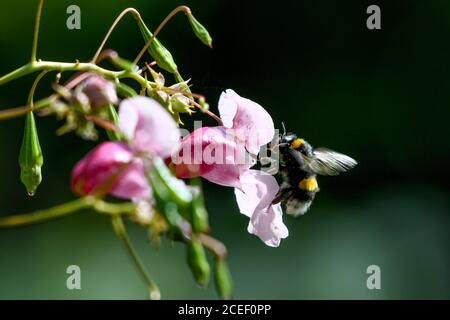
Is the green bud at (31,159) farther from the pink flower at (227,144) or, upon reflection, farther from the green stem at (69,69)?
the pink flower at (227,144)

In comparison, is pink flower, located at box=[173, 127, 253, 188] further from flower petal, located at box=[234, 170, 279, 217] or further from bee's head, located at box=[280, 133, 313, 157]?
bee's head, located at box=[280, 133, 313, 157]

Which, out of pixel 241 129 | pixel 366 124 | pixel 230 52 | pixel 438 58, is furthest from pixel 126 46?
pixel 241 129

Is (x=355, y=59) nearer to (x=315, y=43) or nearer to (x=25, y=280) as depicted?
(x=315, y=43)

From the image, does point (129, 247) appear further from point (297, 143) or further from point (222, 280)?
point (297, 143)

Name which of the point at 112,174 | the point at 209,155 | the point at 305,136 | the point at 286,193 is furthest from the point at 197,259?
the point at 305,136

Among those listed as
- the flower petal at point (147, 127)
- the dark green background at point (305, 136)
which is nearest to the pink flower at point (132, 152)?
the flower petal at point (147, 127)

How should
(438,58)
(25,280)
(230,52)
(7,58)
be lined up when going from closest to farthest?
1. (25,280)
2. (7,58)
3. (230,52)
4. (438,58)

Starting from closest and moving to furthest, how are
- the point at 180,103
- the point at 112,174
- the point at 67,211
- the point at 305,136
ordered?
the point at 67,211 → the point at 112,174 → the point at 180,103 → the point at 305,136
